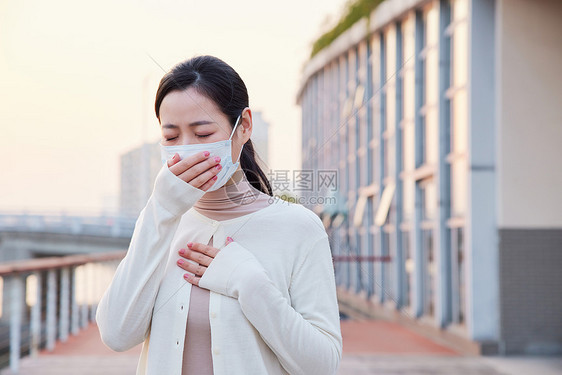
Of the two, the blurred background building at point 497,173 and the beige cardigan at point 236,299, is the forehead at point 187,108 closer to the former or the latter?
the beige cardigan at point 236,299

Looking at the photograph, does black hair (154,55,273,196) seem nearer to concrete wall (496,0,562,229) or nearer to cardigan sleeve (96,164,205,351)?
cardigan sleeve (96,164,205,351)

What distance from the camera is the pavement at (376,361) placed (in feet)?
18.7

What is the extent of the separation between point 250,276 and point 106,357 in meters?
4.97

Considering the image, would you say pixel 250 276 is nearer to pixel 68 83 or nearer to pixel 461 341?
pixel 68 83

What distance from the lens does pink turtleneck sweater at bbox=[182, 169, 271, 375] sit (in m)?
1.70

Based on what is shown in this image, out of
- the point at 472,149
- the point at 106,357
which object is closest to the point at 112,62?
the point at 106,357

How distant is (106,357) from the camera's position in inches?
247

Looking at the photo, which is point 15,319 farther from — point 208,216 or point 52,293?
point 208,216

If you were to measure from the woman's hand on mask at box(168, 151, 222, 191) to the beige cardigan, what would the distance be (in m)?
0.02

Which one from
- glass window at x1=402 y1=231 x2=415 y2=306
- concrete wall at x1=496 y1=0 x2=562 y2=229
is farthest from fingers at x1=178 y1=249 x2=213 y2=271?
glass window at x1=402 y1=231 x2=415 y2=306

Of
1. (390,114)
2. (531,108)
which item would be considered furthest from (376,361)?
(390,114)

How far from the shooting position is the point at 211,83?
176cm

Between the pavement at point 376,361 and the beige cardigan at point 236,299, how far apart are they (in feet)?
13.1

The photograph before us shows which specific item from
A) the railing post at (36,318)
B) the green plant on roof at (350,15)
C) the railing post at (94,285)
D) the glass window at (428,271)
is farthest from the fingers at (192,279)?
the green plant on roof at (350,15)
